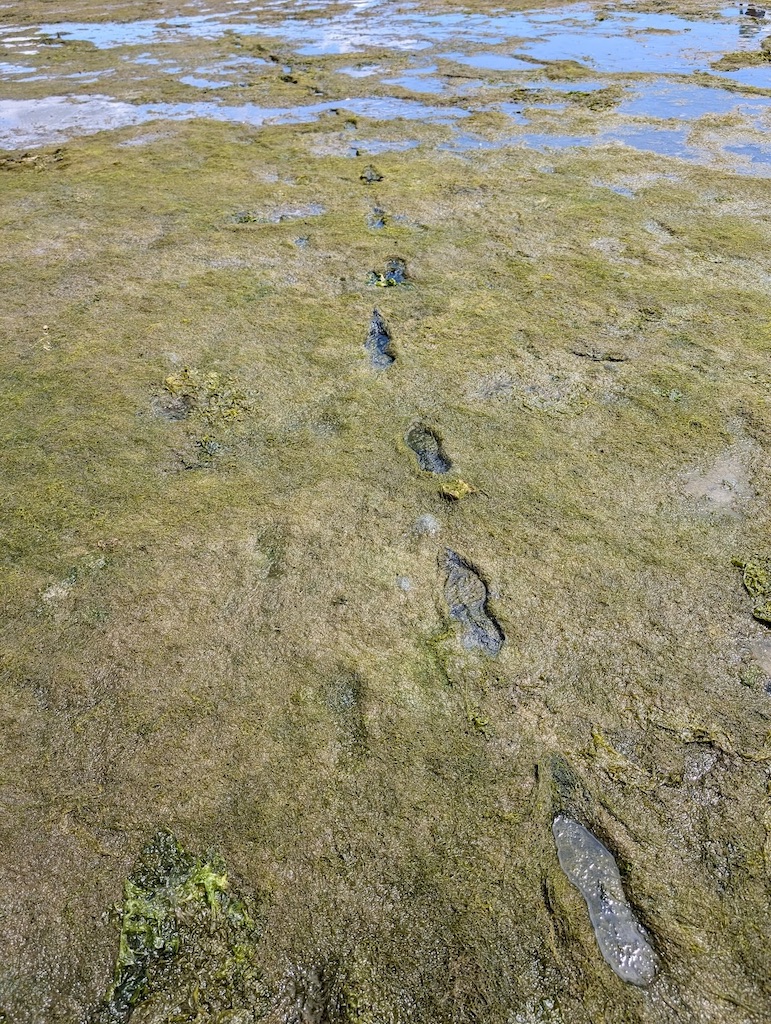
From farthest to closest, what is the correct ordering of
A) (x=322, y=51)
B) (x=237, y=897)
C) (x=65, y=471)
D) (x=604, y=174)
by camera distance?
(x=322, y=51)
(x=604, y=174)
(x=65, y=471)
(x=237, y=897)

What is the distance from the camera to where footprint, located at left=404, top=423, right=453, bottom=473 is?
2.57 meters

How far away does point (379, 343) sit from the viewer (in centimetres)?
325

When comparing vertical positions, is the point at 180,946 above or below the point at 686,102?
below

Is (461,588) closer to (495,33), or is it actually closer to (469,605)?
(469,605)

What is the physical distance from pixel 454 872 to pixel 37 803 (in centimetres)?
93

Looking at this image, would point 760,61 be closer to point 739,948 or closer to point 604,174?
point 604,174

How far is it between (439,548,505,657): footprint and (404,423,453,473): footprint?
41 cm

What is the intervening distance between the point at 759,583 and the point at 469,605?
82 centimetres

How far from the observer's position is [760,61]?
7.45m

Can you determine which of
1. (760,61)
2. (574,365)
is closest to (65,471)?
(574,365)

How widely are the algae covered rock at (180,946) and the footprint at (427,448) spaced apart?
4.71 ft

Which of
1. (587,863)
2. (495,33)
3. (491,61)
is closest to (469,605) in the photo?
(587,863)

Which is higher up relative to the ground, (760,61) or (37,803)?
(760,61)

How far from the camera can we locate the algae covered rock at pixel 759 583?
6.66ft
